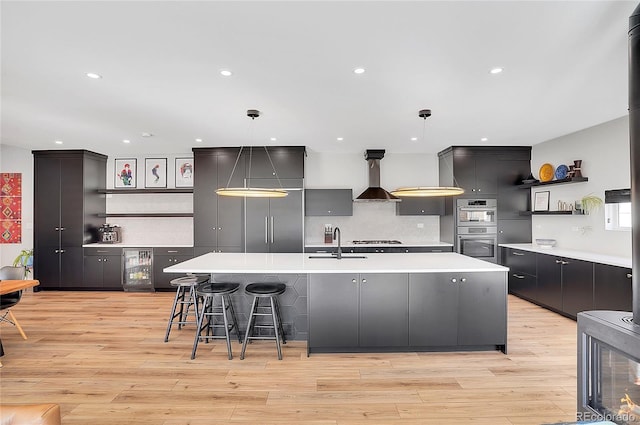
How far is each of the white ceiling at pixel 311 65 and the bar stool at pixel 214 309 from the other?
1.98 metres

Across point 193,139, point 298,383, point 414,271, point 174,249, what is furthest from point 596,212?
point 174,249

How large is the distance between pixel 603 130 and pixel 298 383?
512 cm

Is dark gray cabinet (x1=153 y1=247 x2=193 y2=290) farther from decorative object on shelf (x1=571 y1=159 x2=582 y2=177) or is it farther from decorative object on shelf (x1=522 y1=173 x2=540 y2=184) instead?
decorative object on shelf (x1=571 y1=159 x2=582 y2=177)

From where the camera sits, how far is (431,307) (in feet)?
10.3

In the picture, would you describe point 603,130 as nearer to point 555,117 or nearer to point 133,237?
point 555,117

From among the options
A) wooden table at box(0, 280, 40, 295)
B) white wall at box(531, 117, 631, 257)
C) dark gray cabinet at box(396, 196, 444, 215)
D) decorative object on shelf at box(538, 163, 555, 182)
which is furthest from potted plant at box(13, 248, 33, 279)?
white wall at box(531, 117, 631, 257)

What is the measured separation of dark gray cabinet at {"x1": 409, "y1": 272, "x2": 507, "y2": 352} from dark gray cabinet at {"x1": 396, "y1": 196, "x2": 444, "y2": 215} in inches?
117

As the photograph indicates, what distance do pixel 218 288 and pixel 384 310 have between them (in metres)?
1.70

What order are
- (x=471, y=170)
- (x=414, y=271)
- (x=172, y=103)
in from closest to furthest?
(x=414, y=271), (x=172, y=103), (x=471, y=170)

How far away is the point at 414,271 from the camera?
3.11 metres

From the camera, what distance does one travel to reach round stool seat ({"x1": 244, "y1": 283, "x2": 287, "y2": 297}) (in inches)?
121

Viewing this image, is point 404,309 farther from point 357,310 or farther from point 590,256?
point 590,256

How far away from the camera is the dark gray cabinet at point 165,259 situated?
18.9 feet

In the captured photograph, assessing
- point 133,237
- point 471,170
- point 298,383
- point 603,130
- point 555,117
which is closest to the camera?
point 298,383
